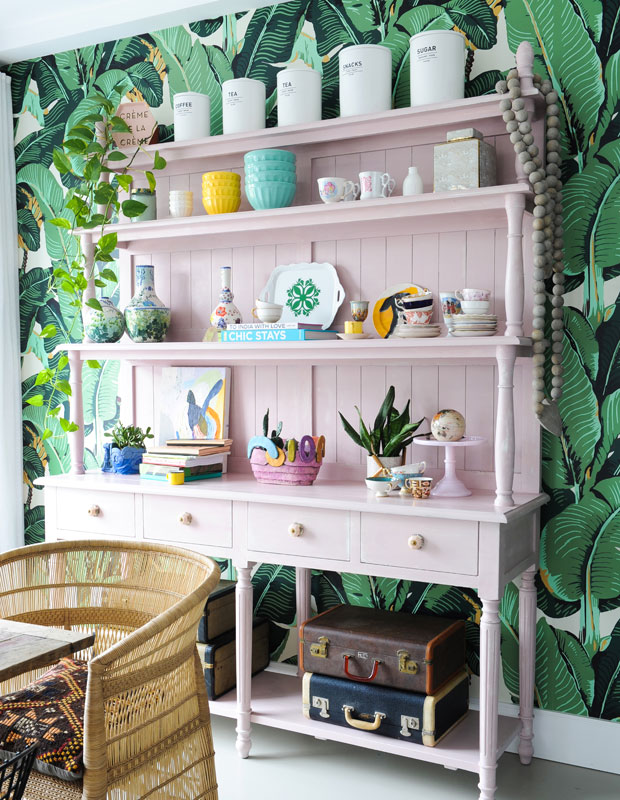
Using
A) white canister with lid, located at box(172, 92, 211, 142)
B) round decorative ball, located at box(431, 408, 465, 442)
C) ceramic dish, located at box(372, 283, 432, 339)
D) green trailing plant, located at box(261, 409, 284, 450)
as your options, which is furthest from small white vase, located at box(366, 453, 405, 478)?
white canister with lid, located at box(172, 92, 211, 142)

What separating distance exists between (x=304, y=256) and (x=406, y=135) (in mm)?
539

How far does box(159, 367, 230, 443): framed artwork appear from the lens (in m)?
3.06

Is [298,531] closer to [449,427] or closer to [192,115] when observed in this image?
[449,427]

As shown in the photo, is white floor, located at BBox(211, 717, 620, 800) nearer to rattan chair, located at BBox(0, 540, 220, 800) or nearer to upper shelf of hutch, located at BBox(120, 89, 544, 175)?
rattan chair, located at BBox(0, 540, 220, 800)

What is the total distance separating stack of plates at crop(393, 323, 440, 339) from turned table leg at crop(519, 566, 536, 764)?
31.1 inches

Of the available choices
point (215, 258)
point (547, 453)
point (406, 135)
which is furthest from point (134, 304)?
point (547, 453)

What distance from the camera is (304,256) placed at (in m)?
2.92

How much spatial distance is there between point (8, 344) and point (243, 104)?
1.50m

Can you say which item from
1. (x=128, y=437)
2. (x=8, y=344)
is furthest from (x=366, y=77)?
(x=8, y=344)

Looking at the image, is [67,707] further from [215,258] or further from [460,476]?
[215,258]

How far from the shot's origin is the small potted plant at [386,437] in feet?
8.38

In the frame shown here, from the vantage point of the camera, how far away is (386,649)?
2.42m

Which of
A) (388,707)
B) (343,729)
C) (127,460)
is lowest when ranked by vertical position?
(343,729)

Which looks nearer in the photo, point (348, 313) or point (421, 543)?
point (421, 543)
